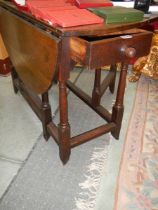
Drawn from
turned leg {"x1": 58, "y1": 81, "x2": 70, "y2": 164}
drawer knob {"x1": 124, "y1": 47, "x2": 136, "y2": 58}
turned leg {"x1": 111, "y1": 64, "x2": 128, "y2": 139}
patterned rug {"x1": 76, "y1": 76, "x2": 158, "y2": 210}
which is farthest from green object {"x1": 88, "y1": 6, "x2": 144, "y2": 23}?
patterned rug {"x1": 76, "y1": 76, "x2": 158, "y2": 210}

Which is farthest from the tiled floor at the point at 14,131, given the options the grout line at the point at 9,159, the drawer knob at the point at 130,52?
the drawer knob at the point at 130,52

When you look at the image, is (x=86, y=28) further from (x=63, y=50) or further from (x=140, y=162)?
(x=140, y=162)

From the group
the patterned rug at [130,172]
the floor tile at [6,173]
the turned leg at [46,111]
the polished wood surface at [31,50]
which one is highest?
the polished wood surface at [31,50]

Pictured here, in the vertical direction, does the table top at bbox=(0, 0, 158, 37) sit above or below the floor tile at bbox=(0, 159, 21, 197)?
above

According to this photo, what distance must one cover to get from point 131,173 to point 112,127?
1.02 ft

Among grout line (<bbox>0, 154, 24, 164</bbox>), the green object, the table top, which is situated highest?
the green object

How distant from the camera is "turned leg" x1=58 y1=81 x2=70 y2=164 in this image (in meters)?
1.12

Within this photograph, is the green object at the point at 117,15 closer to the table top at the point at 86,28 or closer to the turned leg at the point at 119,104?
the table top at the point at 86,28

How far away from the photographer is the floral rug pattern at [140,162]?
1.17m

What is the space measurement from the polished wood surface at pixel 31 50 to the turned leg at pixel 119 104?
433 mm

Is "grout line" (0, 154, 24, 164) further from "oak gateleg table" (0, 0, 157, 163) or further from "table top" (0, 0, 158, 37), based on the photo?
"table top" (0, 0, 158, 37)

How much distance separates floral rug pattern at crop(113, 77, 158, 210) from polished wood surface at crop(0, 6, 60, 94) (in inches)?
26.4

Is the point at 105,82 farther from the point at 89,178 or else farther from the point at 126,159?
the point at 89,178

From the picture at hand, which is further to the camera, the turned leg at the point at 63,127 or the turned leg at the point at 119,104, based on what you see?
the turned leg at the point at 119,104
